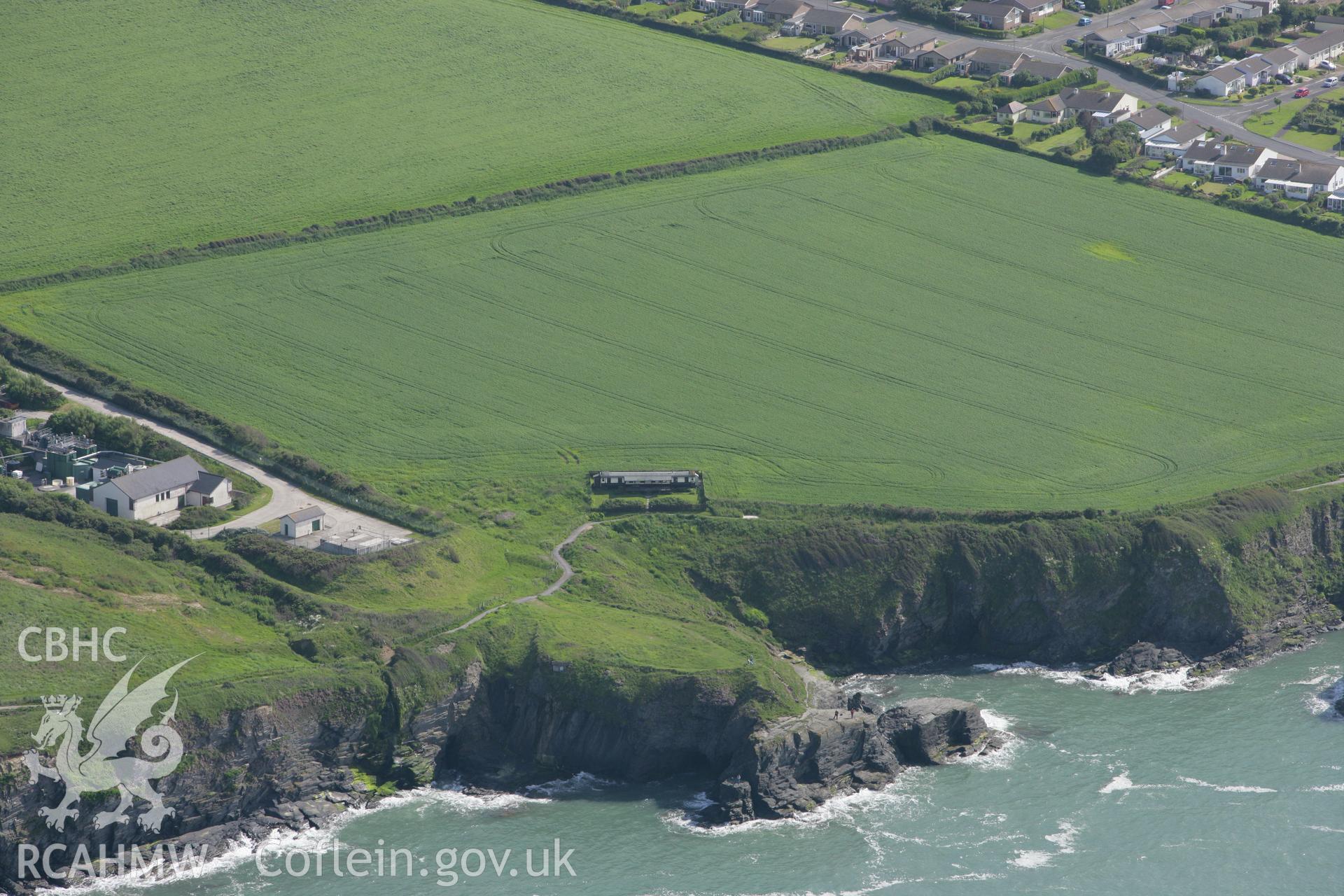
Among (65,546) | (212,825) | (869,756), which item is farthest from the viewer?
(65,546)

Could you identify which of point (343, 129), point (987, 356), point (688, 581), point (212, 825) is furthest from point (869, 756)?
point (343, 129)

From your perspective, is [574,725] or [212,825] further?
[574,725]

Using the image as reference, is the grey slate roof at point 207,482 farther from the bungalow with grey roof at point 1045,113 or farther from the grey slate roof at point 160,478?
the bungalow with grey roof at point 1045,113

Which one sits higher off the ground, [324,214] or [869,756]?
[324,214]

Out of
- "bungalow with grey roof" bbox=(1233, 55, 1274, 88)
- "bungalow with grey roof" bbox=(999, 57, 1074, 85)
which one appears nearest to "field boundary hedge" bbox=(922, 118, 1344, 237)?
"bungalow with grey roof" bbox=(999, 57, 1074, 85)

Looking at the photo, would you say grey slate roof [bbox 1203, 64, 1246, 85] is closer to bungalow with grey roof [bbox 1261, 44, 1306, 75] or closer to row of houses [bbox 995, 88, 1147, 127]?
bungalow with grey roof [bbox 1261, 44, 1306, 75]

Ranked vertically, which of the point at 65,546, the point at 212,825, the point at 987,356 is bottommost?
the point at 212,825

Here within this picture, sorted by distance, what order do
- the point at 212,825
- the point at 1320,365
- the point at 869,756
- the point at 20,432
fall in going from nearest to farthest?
the point at 212,825
the point at 869,756
the point at 20,432
the point at 1320,365

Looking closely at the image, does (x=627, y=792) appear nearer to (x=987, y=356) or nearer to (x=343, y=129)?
(x=987, y=356)
